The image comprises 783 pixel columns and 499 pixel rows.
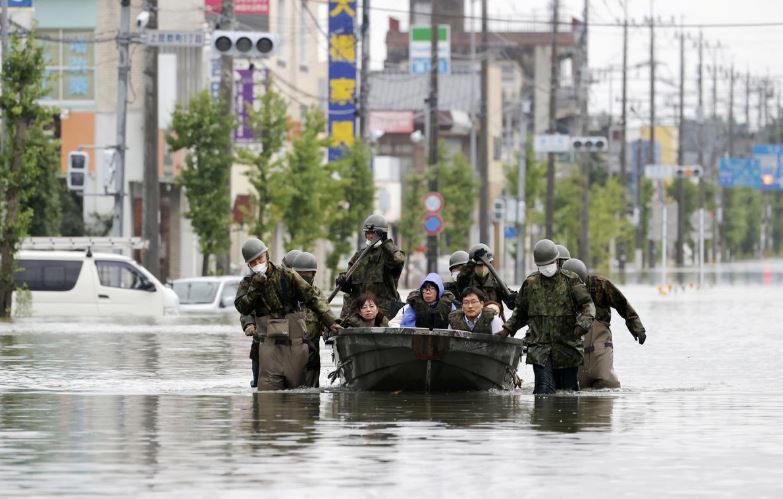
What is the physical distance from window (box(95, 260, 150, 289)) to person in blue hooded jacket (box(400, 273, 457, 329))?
22.0 m

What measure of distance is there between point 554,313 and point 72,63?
1663 inches

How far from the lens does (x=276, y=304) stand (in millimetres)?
21859

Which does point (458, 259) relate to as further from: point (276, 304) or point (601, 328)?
point (276, 304)

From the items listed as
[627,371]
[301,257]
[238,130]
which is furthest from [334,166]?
[301,257]

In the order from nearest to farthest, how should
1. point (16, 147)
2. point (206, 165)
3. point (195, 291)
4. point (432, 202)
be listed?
point (16, 147)
point (195, 291)
point (206, 165)
point (432, 202)

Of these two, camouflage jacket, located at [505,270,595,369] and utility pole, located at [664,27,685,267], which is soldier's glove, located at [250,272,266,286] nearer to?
camouflage jacket, located at [505,270,595,369]

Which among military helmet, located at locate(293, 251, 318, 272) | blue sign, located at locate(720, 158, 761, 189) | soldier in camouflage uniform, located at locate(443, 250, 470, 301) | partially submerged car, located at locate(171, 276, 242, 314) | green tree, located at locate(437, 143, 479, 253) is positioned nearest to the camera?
military helmet, located at locate(293, 251, 318, 272)

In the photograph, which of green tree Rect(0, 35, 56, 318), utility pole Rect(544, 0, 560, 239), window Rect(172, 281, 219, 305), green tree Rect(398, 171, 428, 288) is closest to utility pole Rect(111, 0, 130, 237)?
window Rect(172, 281, 219, 305)

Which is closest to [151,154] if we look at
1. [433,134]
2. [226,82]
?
[226,82]

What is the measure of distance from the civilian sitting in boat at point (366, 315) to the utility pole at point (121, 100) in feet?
76.7

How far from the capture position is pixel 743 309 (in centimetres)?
5459

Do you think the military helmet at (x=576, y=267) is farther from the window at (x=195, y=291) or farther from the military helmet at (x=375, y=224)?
the window at (x=195, y=291)

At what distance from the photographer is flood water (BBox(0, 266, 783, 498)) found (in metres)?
13.7

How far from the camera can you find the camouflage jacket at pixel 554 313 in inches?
827
